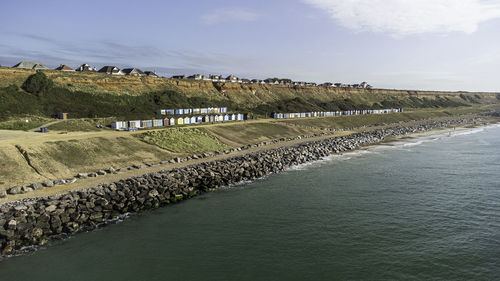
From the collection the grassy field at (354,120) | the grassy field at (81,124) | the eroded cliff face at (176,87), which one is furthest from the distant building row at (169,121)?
the eroded cliff face at (176,87)

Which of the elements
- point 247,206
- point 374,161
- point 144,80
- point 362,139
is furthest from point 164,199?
point 144,80

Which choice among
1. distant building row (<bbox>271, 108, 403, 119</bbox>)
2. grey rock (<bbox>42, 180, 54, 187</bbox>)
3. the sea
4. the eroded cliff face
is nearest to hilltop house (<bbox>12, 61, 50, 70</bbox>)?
the eroded cliff face

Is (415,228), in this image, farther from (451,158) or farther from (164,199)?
(451,158)

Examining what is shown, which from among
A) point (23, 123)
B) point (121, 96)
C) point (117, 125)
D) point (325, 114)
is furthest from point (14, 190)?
point (325, 114)

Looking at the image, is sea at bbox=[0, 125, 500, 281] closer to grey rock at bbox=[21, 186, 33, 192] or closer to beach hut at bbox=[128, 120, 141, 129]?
grey rock at bbox=[21, 186, 33, 192]

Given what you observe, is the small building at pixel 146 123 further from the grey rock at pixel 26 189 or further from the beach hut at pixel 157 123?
the grey rock at pixel 26 189

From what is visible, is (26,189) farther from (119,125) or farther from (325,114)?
(325,114)
